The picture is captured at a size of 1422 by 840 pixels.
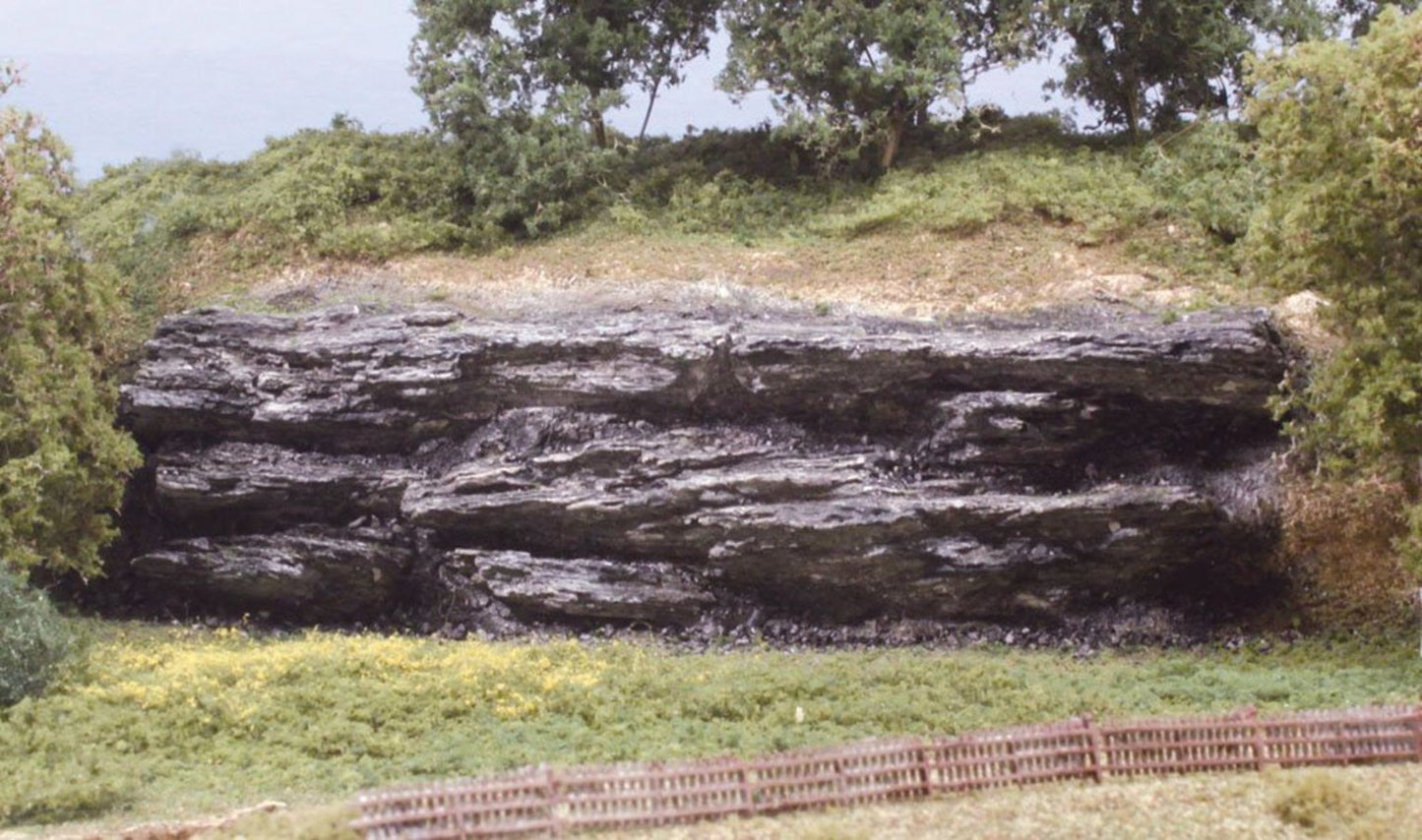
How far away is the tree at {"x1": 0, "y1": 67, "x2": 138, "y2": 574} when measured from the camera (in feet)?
70.5

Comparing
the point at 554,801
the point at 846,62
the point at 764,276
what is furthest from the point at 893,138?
the point at 554,801

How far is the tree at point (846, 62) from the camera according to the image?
25.8 m

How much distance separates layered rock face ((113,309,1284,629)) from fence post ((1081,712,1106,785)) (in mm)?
7778

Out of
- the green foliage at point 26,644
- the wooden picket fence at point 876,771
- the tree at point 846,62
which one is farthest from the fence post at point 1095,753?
the tree at point 846,62

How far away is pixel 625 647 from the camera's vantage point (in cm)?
2125

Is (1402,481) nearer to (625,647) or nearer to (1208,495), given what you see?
(1208,495)

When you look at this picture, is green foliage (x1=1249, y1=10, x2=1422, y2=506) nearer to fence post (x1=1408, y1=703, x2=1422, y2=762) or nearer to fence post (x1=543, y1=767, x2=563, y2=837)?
fence post (x1=1408, y1=703, x2=1422, y2=762)

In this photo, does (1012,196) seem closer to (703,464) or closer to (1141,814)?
(703,464)

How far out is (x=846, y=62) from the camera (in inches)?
1045

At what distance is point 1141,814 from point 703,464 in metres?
11.0

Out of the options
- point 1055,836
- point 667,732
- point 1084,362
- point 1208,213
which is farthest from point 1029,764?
point 1208,213

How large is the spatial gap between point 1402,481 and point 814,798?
1241 cm

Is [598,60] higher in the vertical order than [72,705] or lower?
higher

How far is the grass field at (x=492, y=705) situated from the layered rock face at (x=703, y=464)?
80.2 inches
